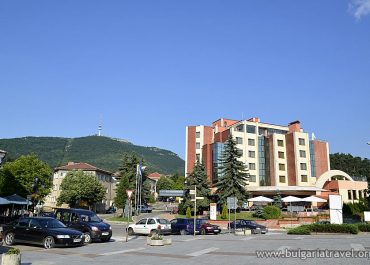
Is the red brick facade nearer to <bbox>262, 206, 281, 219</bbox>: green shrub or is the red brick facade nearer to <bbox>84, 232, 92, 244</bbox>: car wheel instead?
<bbox>262, 206, 281, 219</bbox>: green shrub

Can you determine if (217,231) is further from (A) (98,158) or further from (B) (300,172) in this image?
(A) (98,158)

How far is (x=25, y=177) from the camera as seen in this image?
63094 mm

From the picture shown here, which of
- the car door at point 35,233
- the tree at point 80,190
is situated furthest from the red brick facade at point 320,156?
the car door at point 35,233

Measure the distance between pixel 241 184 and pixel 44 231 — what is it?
3755cm

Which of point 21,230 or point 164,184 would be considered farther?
point 164,184

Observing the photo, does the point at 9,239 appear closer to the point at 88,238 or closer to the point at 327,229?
the point at 88,238

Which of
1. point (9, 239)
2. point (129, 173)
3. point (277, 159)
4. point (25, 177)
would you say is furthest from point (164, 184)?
point (9, 239)

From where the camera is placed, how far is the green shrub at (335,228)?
2677 centimetres

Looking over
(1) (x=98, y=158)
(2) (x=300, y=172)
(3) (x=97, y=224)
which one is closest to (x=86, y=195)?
(2) (x=300, y=172)

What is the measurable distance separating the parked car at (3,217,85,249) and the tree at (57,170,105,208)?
52976 mm

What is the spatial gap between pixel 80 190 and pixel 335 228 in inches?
2081

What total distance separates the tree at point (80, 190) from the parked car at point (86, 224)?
49.5 meters

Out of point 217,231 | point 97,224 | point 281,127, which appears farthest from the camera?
point 281,127

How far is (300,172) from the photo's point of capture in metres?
75.9
